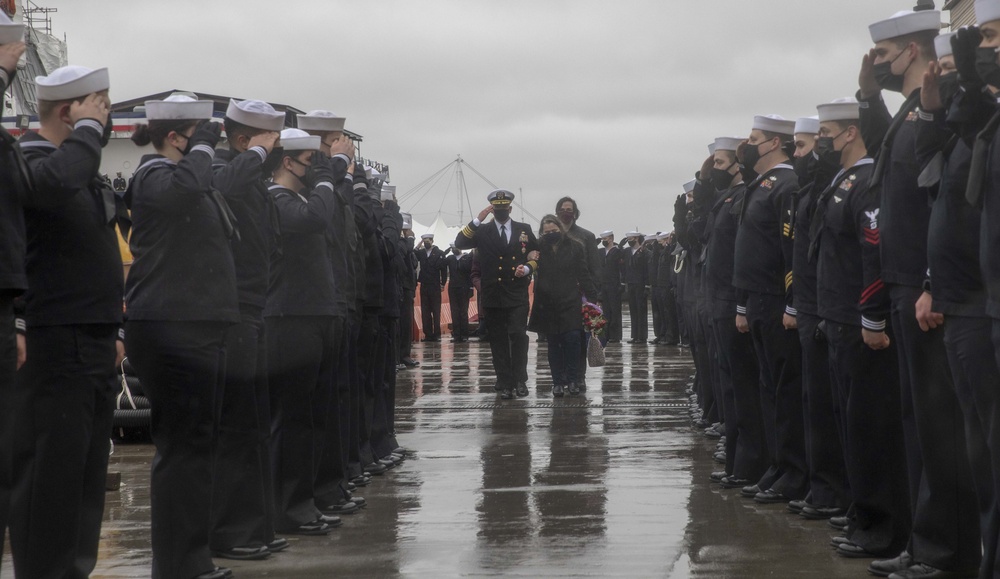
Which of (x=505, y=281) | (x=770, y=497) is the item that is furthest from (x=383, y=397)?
(x=505, y=281)

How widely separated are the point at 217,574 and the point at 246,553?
0.56 meters

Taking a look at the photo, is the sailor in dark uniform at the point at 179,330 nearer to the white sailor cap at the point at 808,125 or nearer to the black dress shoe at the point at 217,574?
the black dress shoe at the point at 217,574

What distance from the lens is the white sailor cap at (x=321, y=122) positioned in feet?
26.3

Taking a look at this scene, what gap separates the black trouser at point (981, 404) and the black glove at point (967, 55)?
Result: 0.87 metres

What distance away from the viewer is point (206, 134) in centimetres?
593

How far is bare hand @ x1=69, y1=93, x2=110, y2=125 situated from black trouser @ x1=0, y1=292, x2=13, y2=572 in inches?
37.8

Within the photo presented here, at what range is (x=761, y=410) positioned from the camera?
8.39 m

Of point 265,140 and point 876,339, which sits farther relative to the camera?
point 265,140

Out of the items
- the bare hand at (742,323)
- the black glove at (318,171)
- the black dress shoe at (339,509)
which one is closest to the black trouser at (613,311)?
the bare hand at (742,323)

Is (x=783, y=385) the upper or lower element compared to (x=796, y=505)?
upper

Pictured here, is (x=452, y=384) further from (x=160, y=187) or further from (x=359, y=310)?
(x=160, y=187)

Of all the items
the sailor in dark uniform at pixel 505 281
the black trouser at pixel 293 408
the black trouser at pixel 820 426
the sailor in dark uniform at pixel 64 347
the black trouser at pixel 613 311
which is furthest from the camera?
the black trouser at pixel 613 311

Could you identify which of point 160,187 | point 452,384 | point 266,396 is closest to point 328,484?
point 266,396

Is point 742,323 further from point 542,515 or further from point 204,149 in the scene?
point 204,149
